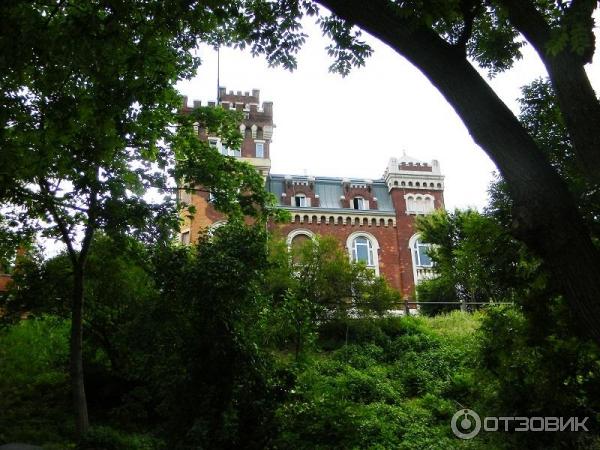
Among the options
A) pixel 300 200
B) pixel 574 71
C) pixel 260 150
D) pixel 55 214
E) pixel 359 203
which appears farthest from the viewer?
pixel 359 203

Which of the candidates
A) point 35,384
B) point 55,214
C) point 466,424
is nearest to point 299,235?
point 35,384

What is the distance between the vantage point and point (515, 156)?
4.82 meters

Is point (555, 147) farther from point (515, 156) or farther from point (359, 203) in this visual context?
point (359, 203)

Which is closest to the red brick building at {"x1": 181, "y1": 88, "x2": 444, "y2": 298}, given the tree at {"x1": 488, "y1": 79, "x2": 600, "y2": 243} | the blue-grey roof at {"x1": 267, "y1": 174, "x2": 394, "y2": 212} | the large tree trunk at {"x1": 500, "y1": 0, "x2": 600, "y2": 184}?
the blue-grey roof at {"x1": 267, "y1": 174, "x2": 394, "y2": 212}

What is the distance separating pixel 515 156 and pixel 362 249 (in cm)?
3042

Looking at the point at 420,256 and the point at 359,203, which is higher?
the point at 359,203

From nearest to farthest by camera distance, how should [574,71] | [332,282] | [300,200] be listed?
[574,71], [332,282], [300,200]

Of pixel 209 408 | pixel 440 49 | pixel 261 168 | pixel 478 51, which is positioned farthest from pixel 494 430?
pixel 261 168

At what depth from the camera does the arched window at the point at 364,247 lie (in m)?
34.6

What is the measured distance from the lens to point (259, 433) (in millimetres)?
9148

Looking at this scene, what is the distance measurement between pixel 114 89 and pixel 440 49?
465 centimetres

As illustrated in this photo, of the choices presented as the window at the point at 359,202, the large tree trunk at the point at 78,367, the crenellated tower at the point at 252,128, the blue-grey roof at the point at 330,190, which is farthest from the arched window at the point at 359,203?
the large tree trunk at the point at 78,367

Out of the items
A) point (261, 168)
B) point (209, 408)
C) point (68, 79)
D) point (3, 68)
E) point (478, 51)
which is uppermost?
point (261, 168)

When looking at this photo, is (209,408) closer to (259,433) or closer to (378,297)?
(259,433)
